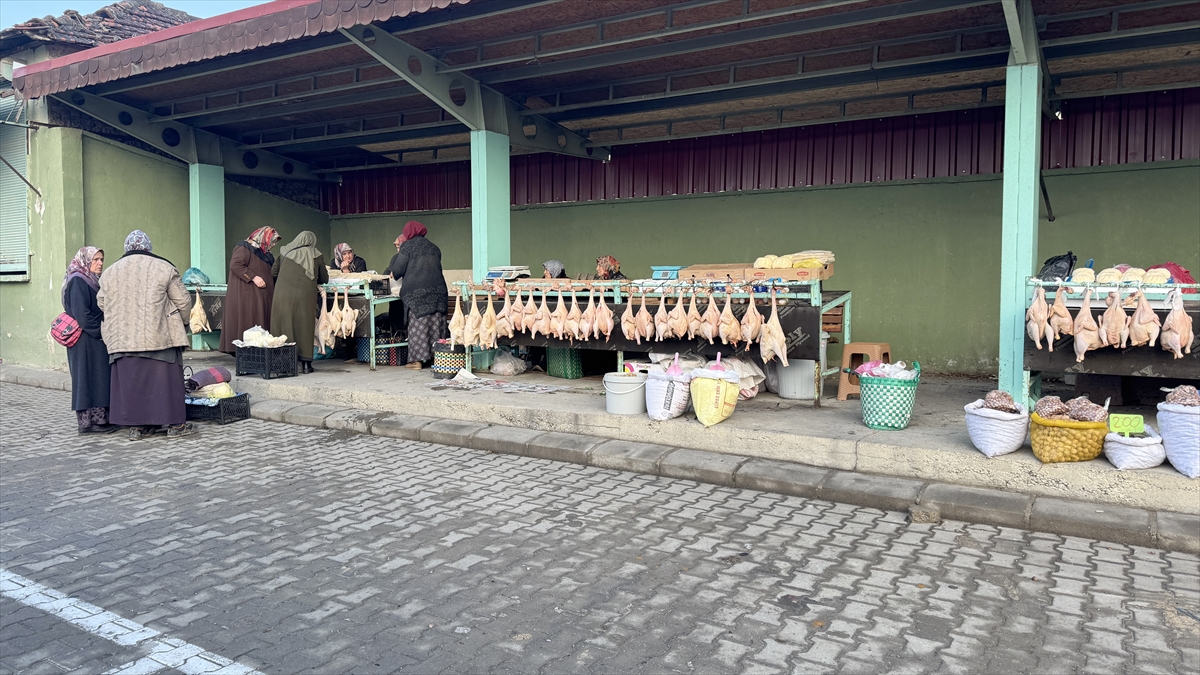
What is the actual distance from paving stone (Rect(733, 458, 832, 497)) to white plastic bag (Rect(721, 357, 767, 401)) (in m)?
1.63

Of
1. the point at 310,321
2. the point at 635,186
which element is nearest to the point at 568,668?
the point at 310,321

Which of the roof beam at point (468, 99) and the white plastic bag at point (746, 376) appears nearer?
the white plastic bag at point (746, 376)

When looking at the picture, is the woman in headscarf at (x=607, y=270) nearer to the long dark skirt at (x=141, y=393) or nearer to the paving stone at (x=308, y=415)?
the paving stone at (x=308, y=415)

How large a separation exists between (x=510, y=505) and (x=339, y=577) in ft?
4.78

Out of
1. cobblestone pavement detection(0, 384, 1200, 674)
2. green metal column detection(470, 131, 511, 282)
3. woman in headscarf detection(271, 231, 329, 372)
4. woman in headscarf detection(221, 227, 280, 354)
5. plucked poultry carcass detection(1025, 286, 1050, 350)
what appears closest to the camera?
cobblestone pavement detection(0, 384, 1200, 674)

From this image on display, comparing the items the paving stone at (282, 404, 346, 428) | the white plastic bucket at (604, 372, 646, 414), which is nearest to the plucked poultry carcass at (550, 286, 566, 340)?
the white plastic bucket at (604, 372, 646, 414)

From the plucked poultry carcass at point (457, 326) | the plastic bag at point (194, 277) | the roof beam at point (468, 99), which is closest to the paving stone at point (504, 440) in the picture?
the plucked poultry carcass at point (457, 326)

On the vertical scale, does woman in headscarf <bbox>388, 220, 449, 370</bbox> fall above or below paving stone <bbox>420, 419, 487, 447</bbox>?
above

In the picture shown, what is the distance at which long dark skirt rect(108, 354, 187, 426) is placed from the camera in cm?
742

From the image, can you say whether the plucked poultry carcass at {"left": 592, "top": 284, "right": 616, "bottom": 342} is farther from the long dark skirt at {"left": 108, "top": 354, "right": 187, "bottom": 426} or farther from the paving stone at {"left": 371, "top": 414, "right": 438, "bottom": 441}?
the long dark skirt at {"left": 108, "top": 354, "right": 187, "bottom": 426}

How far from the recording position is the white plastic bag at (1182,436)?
4555 millimetres

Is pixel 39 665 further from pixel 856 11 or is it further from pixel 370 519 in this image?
pixel 856 11

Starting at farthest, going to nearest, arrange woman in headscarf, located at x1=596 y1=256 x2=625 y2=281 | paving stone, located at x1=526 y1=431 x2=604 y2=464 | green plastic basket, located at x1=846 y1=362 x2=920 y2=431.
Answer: woman in headscarf, located at x1=596 y1=256 x2=625 y2=281
paving stone, located at x1=526 y1=431 x2=604 y2=464
green plastic basket, located at x1=846 y1=362 x2=920 y2=431

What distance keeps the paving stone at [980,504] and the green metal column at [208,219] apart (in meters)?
11.4
